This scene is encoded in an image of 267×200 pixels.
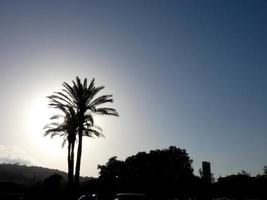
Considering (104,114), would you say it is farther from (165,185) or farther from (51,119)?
(165,185)

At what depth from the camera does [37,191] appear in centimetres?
4556

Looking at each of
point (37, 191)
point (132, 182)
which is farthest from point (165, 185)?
point (37, 191)

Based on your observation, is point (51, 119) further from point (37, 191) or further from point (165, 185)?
point (165, 185)

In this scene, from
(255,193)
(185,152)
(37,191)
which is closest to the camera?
(37,191)

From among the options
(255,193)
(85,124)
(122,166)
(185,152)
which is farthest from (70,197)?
(185,152)

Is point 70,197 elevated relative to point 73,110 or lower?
lower

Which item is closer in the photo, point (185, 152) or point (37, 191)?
point (37, 191)

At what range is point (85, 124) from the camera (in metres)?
39.7

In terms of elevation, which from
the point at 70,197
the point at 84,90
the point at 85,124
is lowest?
the point at 70,197

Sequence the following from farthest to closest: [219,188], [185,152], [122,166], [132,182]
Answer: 1. [185,152]
2. [122,166]
3. [132,182]
4. [219,188]

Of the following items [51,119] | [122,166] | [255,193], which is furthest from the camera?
[122,166]

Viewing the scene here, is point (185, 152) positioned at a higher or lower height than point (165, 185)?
higher

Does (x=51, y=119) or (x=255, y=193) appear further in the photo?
(x=255, y=193)

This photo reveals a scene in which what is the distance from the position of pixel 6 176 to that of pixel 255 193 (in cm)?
13171
